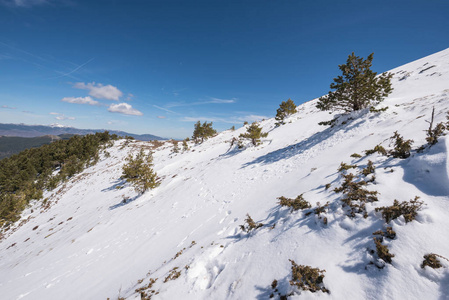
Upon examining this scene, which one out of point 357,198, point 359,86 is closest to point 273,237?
point 357,198

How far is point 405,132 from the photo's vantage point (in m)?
9.39

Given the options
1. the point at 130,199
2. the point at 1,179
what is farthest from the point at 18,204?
the point at 130,199

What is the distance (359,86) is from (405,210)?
13393 mm

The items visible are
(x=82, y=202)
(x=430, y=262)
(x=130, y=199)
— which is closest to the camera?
(x=430, y=262)

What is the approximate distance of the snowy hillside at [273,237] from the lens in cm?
380

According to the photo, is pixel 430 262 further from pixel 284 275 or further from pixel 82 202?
pixel 82 202

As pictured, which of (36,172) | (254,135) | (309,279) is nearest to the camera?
(309,279)

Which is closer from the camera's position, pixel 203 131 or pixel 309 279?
pixel 309 279

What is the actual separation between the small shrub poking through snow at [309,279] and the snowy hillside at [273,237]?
0.35 ft

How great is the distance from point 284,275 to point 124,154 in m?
58.8

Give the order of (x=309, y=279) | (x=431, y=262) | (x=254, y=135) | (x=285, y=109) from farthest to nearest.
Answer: (x=285, y=109) → (x=254, y=135) → (x=309, y=279) → (x=431, y=262)

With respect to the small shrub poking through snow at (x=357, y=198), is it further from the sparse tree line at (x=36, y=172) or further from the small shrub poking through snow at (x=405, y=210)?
the sparse tree line at (x=36, y=172)

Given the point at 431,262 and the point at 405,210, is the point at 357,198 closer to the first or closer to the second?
the point at 405,210

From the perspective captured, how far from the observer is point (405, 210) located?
4.29 m
